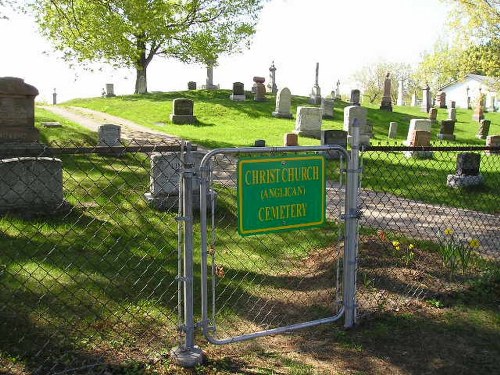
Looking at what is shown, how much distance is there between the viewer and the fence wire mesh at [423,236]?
17.2ft

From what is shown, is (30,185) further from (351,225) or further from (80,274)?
(351,225)

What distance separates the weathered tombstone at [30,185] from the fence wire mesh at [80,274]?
15 mm

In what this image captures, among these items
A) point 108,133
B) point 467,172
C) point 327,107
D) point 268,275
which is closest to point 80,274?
point 268,275

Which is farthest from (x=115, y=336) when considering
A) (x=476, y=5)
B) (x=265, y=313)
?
(x=476, y=5)

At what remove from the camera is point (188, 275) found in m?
3.63

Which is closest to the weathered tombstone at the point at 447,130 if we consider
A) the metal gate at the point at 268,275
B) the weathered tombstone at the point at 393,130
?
the weathered tombstone at the point at 393,130

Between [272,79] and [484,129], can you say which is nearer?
[484,129]

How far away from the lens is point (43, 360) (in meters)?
3.72

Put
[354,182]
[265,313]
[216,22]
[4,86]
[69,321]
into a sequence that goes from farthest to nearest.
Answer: [216,22], [4,86], [265,313], [69,321], [354,182]

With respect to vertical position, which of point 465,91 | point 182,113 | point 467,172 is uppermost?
point 465,91

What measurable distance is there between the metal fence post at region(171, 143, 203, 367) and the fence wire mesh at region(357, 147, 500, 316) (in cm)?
176

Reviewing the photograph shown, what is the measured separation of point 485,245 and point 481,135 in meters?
18.8

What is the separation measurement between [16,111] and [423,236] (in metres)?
9.17

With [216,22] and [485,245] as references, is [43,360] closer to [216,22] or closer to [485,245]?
[485,245]
